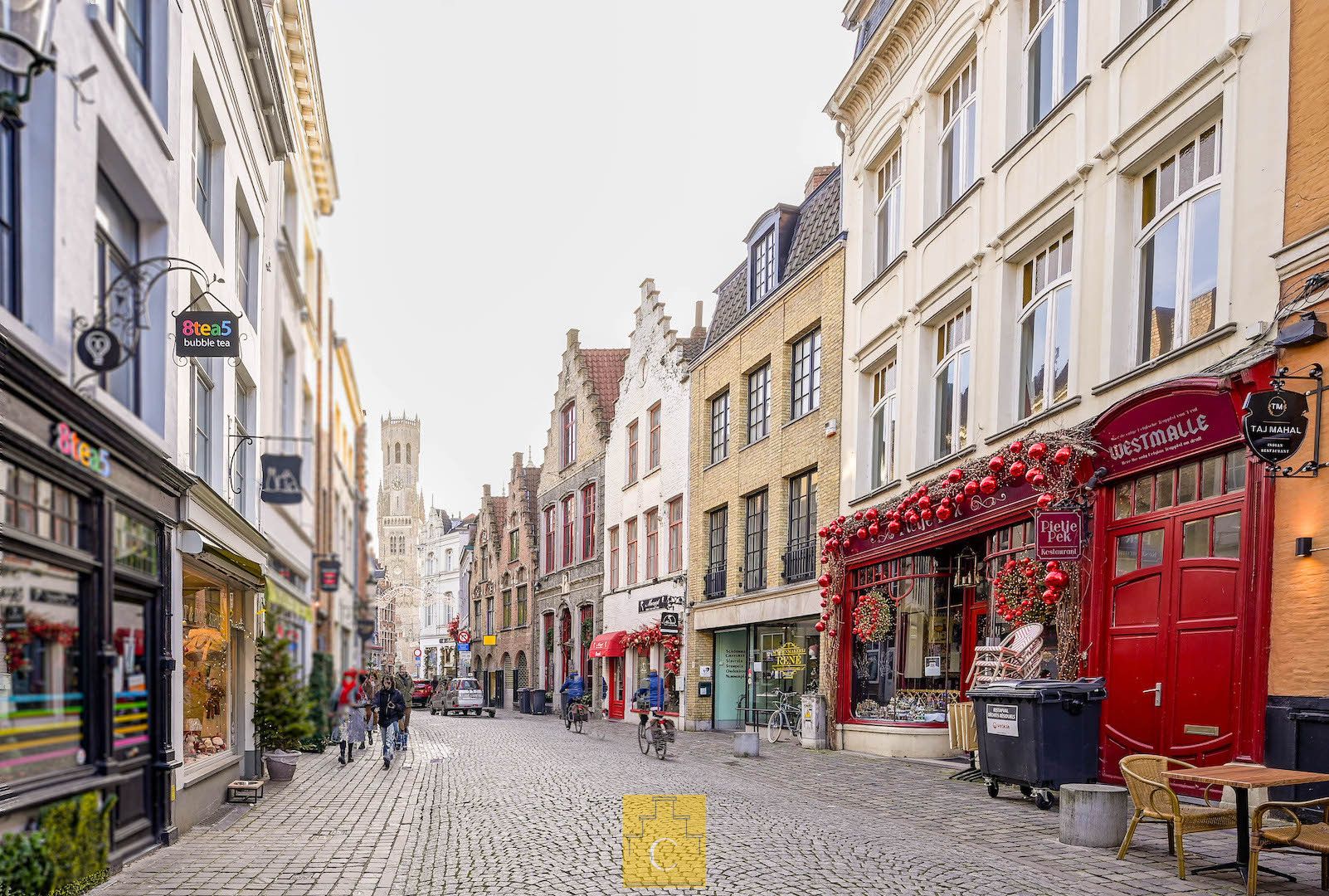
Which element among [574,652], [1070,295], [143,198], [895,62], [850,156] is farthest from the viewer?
[574,652]

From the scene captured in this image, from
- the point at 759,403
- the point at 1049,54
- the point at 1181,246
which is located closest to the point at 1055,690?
the point at 1181,246

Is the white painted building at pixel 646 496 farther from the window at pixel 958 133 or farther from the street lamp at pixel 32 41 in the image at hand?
the street lamp at pixel 32 41

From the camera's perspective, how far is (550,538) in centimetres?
4553

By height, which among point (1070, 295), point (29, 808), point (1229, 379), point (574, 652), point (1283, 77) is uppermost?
point (1283, 77)

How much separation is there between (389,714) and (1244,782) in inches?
535

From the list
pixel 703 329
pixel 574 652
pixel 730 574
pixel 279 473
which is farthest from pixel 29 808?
pixel 574 652

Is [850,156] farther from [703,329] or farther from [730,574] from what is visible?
[703,329]

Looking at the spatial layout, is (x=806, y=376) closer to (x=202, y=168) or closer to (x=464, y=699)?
(x=202, y=168)

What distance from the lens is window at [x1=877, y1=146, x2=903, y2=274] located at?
772 inches

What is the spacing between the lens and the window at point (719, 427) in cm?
2823

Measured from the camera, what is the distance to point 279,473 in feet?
45.0

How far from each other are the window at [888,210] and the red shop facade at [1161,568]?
5178 millimetres

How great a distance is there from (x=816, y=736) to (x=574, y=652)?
21.7 metres

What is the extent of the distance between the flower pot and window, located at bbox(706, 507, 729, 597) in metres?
13.4
